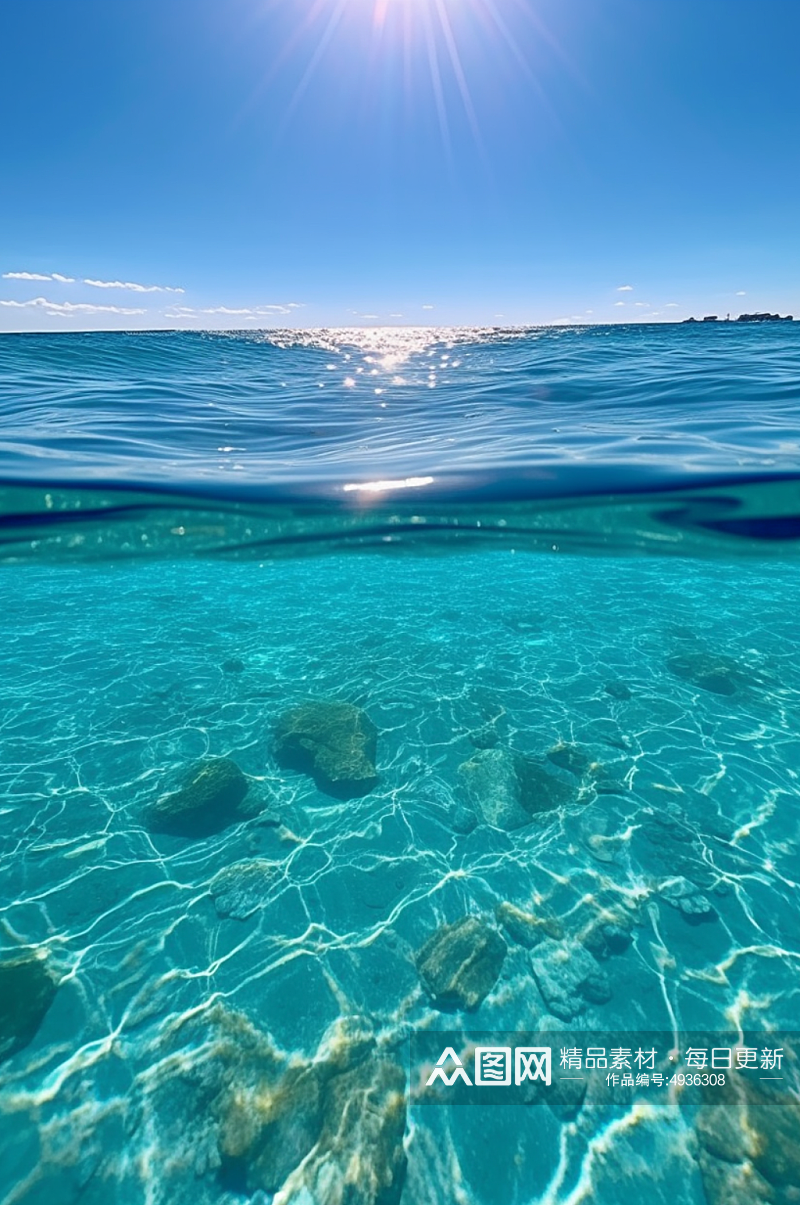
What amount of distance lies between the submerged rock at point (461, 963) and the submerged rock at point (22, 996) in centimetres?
→ 349

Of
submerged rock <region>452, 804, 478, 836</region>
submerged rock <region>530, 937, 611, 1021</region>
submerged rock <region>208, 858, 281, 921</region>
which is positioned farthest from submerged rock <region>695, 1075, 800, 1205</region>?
submerged rock <region>208, 858, 281, 921</region>

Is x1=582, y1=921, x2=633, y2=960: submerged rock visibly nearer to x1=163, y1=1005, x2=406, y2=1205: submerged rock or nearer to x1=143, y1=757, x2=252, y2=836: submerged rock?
x1=163, y1=1005, x2=406, y2=1205: submerged rock

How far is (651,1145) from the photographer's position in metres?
3.83

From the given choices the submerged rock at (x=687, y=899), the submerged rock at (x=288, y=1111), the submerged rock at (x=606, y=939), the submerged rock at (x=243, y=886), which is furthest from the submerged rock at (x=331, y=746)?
the submerged rock at (x=687, y=899)

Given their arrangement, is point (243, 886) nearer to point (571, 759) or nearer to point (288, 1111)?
point (288, 1111)

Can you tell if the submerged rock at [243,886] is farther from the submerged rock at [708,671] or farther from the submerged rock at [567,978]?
the submerged rock at [708,671]

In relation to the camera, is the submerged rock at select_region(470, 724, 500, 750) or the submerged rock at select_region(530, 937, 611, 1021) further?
the submerged rock at select_region(470, 724, 500, 750)

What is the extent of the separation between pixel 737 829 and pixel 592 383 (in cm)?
1670

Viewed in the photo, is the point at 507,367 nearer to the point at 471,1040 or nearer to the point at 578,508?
the point at 578,508

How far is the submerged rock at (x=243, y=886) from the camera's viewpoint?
5582mm

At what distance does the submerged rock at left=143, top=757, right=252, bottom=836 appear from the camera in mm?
6594

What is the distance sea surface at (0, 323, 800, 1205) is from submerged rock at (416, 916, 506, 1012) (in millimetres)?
29

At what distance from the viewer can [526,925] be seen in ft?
17.5

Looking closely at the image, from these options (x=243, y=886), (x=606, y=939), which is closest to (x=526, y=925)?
(x=606, y=939)
